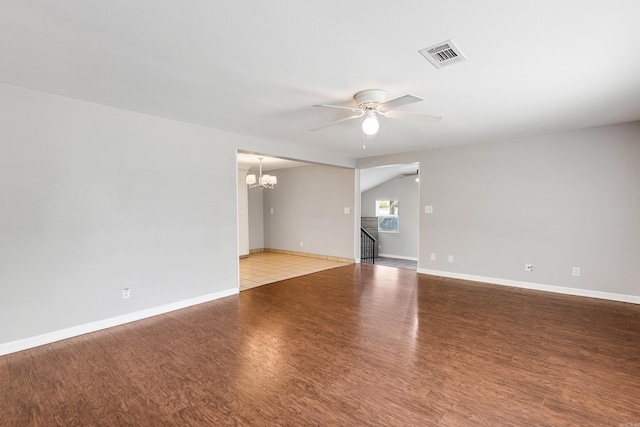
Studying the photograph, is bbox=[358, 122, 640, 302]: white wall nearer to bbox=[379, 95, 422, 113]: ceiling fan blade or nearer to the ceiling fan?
the ceiling fan

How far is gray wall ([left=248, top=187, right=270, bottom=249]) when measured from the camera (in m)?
8.46

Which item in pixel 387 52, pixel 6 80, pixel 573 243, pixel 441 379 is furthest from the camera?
pixel 573 243

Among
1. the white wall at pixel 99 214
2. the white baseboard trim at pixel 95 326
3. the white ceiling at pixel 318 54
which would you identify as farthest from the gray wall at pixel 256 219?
the white ceiling at pixel 318 54

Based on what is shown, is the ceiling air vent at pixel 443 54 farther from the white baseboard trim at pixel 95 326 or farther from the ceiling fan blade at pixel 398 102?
the white baseboard trim at pixel 95 326

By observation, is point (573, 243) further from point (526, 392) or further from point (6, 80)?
point (6, 80)

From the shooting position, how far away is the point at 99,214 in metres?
3.09

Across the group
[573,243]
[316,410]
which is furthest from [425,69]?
[573,243]

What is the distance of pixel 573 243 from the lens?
13.9 feet

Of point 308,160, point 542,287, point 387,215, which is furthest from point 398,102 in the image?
point 387,215

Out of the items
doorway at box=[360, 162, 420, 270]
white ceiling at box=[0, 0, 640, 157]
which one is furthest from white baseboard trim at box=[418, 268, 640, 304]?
doorway at box=[360, 162, 420, 270]

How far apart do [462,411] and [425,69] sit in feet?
7.88

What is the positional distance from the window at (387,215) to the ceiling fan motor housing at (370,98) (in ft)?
26.7

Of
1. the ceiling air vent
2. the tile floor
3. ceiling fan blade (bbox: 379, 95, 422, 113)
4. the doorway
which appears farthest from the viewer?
the doorway

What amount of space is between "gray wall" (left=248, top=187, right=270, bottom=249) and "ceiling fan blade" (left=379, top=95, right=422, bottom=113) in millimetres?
6249
